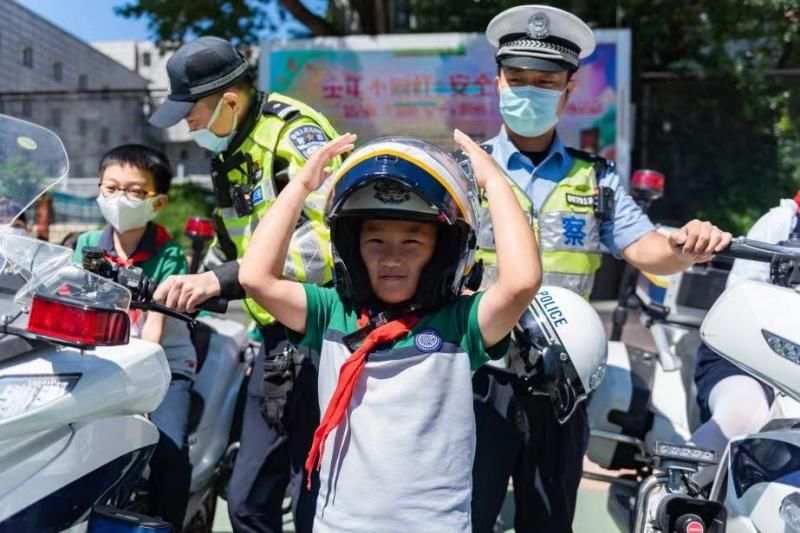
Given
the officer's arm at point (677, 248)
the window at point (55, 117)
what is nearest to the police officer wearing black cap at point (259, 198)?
the officer's arm at point (677, 248)

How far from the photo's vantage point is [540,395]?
7.80 feet

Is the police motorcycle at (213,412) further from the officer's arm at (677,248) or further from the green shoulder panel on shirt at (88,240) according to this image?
the officer's arm at (677,248)

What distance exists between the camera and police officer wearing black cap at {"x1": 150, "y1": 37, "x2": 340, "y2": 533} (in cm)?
249

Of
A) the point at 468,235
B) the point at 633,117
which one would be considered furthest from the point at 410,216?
the point at 633,117

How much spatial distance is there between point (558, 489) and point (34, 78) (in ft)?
68.2

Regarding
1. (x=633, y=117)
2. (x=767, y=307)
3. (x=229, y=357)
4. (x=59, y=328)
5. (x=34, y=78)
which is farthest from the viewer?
(x=34, y=78)

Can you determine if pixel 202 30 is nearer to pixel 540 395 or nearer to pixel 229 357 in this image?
pixel 229 357

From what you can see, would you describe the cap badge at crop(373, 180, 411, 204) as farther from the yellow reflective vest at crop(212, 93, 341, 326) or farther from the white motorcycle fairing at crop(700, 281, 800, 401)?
the white motorcycle fairing at crop(700, 281, 800, 401)

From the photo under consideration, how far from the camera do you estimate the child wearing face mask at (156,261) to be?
8.74 ft

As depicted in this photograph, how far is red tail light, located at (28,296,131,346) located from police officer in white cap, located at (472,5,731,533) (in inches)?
45.0

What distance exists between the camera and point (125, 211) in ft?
Result: 9.17

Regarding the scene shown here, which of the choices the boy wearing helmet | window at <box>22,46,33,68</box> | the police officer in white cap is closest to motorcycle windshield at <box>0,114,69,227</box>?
the boy wearing helmet

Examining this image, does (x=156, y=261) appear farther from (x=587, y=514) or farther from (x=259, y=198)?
(x=587, y=514)

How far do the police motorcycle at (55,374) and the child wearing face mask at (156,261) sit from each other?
69 centimetres
